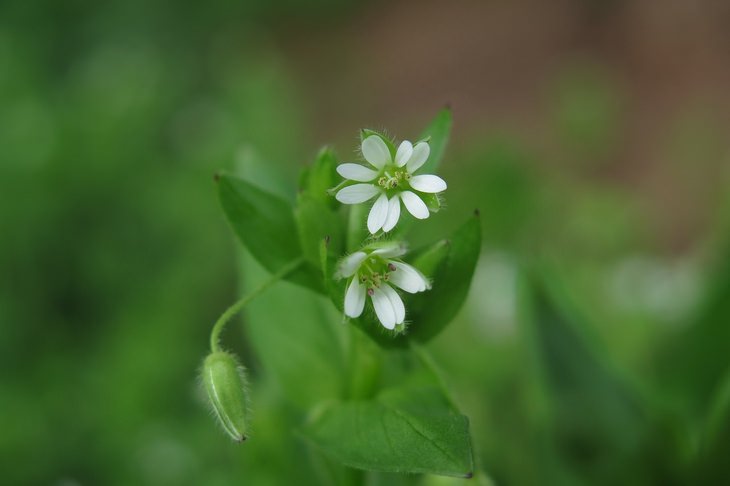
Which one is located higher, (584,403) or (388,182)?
(388,182)

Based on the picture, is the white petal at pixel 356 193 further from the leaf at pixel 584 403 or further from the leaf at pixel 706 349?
the leaf at pixel 706 349

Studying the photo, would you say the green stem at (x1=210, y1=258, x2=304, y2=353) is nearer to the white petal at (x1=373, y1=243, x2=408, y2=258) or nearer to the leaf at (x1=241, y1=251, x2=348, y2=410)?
the white petal at (x1=373, y1=243, x2=408, y2=258)

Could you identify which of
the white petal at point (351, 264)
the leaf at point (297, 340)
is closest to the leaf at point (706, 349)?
the leaf at point (297, 340)

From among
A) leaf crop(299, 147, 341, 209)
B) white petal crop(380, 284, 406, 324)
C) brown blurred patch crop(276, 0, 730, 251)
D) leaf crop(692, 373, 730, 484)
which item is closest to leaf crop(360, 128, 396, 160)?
leaf crop(299, 147, 341, 209)

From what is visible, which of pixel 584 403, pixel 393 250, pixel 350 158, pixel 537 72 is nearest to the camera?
pixel 393 250

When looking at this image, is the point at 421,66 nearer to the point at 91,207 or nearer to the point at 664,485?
the point at 91,207

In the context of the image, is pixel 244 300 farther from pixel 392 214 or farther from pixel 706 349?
pixel 706 349

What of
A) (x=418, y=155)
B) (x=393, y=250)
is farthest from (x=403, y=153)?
(x=393, y=250)

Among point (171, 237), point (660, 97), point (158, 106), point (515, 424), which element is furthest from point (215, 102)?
point (515, 424)
